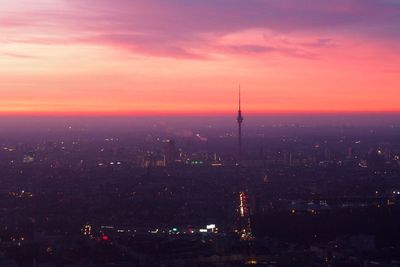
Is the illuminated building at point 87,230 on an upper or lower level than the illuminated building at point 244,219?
upper

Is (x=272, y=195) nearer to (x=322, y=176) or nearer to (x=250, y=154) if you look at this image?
(x=322, y=176)

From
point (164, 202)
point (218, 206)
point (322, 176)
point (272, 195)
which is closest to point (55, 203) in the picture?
point (164, 202)

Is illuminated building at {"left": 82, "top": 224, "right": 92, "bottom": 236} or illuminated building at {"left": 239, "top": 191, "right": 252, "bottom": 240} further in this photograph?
illuminated building at {"left": 82, "top": 224, "right": 92, "bottom": 236}

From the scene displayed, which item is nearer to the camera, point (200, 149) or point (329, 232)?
point (329, 232)

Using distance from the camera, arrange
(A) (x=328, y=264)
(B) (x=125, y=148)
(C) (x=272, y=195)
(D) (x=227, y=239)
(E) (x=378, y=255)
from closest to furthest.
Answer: (A) (x=328, y=264), (E) (x=378, y=255), (D) (x=227, y=239), (C) (x=272, y=195), (B) (x=125, y=148)

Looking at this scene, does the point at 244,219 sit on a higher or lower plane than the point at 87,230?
lower

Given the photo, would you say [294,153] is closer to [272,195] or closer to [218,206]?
[272,195]

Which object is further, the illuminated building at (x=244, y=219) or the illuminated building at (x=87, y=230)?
the illuminated building at (x=87, y=230)

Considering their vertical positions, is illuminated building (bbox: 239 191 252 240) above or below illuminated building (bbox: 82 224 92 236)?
below

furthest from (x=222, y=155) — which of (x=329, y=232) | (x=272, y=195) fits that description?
(x=329, y=232)

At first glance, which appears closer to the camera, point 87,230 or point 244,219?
point 87,230

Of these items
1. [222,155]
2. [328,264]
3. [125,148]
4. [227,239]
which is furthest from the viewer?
[125,148]
